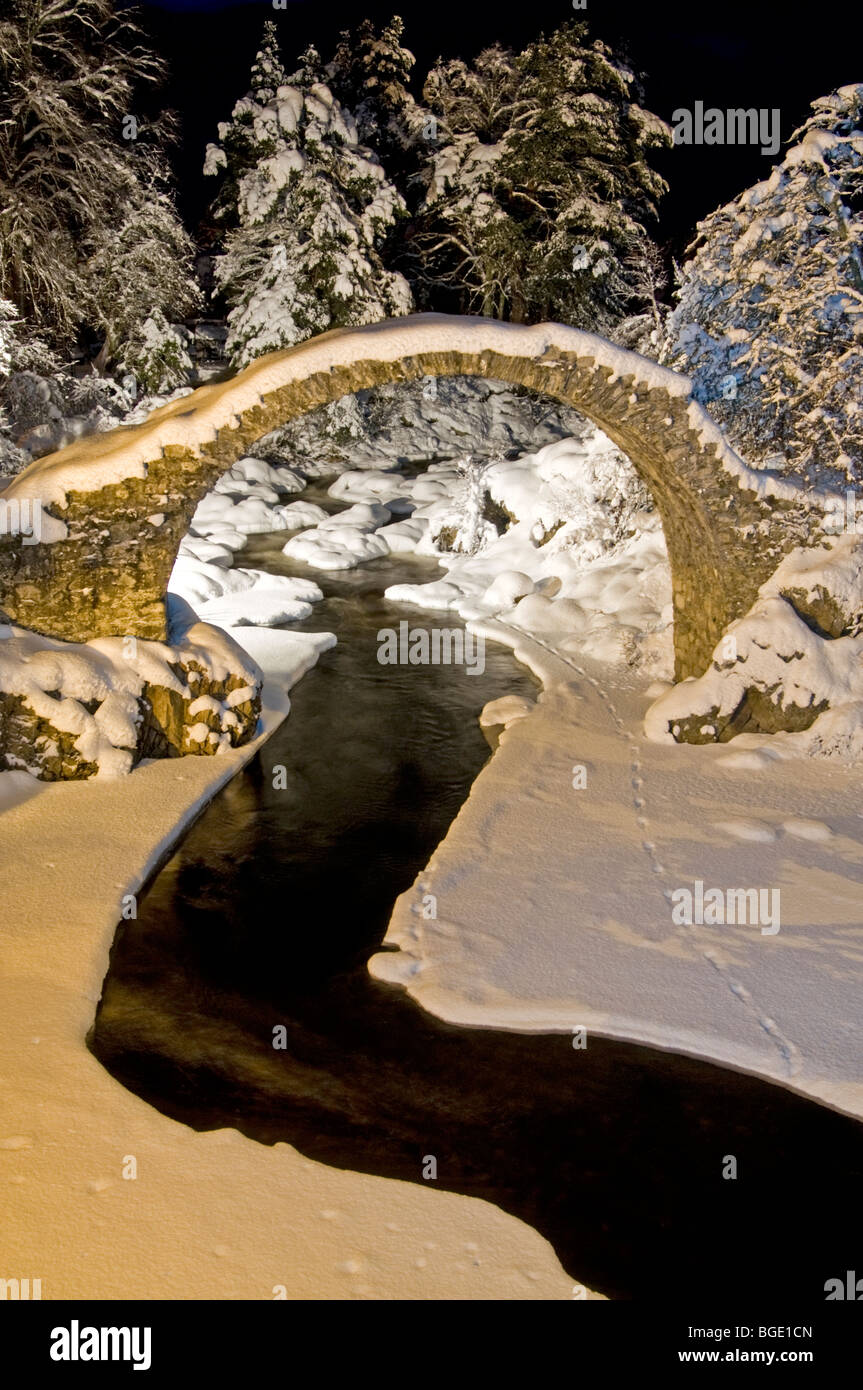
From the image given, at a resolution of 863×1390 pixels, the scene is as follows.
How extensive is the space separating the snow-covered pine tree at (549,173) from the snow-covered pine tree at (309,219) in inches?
115

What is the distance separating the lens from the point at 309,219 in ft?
81.0

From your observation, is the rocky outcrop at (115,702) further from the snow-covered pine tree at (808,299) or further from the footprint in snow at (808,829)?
the snow-covered pine tree at (808,299)

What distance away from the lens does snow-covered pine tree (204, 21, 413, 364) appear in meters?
24.4

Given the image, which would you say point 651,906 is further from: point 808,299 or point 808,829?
point 808,299

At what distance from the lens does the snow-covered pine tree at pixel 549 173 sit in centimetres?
2516

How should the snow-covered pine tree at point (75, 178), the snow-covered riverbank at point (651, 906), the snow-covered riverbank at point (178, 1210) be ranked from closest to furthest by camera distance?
1. the snow-covered riverbank at point (178, 1210)
2. the snow-covered riverbank at point (651, 906)
3. the snow-covered pine tree at point (75, 178)

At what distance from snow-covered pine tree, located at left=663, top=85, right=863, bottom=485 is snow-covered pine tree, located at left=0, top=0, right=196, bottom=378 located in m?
12.1

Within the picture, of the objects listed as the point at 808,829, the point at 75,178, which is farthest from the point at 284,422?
the point at 75,178

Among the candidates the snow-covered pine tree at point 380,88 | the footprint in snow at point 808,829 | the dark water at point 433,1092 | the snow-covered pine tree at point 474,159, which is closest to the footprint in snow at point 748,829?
the footprint in snow at point 808,829

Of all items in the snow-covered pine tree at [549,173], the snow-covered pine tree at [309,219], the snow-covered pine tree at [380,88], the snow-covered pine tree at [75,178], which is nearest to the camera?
the snow-covered pine tree at [75,178]

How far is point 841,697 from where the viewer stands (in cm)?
A: 1003

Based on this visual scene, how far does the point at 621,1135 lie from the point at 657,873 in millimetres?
2671

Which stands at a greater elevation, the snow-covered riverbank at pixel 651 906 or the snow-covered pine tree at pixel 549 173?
the snow-covered pine tree at pixel 549 173
